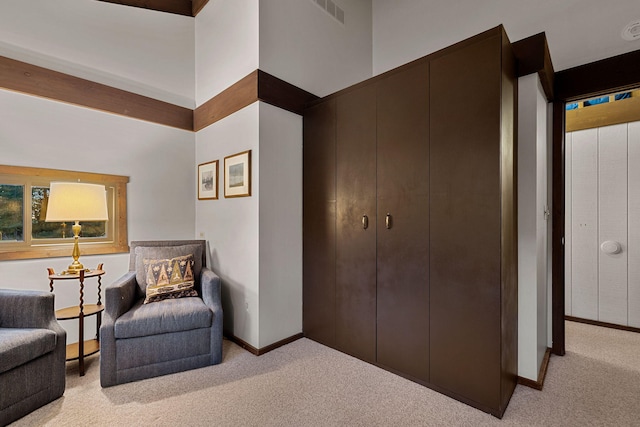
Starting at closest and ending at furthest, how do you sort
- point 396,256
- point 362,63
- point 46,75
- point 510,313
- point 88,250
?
1. point 510,313
2. point 396,256
3. point 46,75
4. point 88,250
5. point 362,63

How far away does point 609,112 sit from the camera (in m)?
3.27

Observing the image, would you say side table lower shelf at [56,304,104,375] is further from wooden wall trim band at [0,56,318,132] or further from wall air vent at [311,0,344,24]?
wall air vent at [311,0,344,24]

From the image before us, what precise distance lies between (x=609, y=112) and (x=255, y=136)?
388 cm

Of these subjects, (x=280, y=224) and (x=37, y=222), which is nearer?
(x=37, y=222)

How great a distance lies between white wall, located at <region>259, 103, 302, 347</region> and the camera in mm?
2771

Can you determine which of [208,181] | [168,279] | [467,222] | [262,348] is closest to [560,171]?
[467,222]

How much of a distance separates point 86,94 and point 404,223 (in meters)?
3.32

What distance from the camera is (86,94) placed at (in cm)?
295

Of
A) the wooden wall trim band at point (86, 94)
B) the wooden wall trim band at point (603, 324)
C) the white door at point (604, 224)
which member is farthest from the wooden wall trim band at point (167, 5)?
the wooden wall trim band at point (603, 324)

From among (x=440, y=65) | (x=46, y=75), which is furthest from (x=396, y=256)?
(x=46, y=75)

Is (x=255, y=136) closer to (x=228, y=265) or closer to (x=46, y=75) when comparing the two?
(x=228, y=265)

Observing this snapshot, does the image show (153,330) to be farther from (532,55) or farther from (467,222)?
(532,55)

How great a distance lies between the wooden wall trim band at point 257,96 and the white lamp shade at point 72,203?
1.45 meters

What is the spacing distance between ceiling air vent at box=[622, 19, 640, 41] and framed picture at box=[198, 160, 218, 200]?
151 inches
